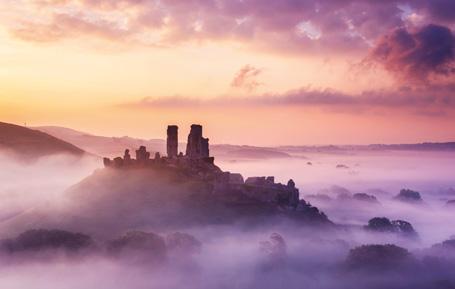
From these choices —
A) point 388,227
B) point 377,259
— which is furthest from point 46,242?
point 388,227

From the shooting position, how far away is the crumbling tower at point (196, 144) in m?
138

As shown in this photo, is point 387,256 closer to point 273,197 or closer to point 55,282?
point 273,197

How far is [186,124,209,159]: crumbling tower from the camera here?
137875 millimetres

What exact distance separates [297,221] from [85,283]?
166ft

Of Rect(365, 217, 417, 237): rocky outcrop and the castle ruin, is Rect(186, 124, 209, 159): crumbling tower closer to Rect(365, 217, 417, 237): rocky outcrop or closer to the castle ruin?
the castle ruin

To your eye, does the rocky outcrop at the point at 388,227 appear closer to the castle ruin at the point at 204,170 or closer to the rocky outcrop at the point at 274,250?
the castle ruin at the point at 204,170

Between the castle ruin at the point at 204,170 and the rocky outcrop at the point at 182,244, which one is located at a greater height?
the castle ruin at the point at 204,170

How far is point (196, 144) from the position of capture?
138 metres

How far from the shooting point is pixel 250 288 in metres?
95.2

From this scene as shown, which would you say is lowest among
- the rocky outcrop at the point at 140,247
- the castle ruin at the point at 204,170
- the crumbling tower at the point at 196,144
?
the rocky outcrop at the point at 140,247

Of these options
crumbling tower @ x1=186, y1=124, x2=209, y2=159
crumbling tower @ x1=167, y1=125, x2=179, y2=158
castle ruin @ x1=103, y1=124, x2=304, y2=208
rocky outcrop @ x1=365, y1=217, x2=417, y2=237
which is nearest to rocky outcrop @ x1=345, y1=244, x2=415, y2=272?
castle ruin @ x1=103, y1=124, x2=304, y2=208

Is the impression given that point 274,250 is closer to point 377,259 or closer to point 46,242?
point 377,259

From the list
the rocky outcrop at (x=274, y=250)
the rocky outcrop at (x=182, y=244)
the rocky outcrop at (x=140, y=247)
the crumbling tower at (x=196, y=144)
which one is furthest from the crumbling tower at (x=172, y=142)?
the rocky outcrop at (x=274, y=250)

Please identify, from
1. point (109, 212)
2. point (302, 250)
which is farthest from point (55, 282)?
point (302, 250)
